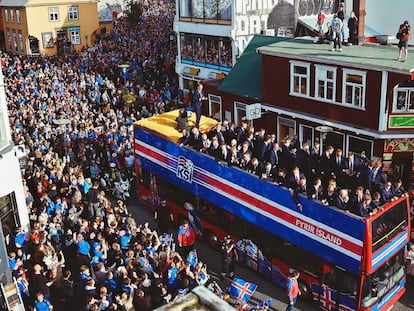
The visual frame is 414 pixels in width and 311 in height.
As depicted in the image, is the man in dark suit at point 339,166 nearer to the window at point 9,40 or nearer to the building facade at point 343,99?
the building facade at point 343,99

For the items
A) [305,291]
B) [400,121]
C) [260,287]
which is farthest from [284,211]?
[400,121]

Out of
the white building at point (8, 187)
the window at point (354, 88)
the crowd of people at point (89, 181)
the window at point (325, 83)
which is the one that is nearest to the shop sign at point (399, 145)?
the window at point (354, 88)

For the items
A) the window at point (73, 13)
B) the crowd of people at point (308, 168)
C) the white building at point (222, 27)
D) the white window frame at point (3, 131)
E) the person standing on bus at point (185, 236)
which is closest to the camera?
the crowd of people at point (308, 168)

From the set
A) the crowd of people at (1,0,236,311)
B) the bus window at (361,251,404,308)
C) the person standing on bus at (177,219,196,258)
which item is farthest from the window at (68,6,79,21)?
the bus window at (361,251,404,308)

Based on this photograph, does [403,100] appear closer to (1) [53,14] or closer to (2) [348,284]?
(2) [348,284]

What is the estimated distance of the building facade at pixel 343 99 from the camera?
18.8m

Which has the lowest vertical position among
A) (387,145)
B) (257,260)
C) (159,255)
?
(257,260)

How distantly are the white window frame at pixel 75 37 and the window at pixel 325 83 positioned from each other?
129 ft

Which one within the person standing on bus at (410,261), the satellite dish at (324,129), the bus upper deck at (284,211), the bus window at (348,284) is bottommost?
the person standing on bus at (410,261)

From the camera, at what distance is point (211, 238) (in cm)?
1773

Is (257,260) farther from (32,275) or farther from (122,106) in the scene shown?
(122,106)

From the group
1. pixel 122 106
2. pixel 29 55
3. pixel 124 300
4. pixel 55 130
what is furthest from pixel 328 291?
pixel 29 55

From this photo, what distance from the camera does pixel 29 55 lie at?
52062 mm

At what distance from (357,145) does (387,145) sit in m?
1.22
